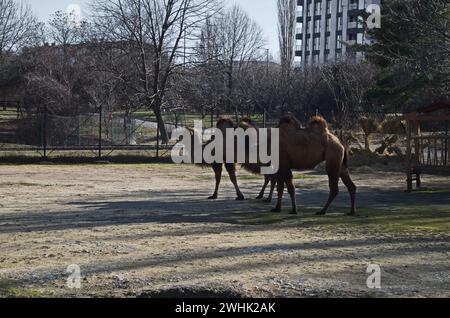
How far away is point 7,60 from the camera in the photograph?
5228cm

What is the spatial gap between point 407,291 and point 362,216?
21.3 ft

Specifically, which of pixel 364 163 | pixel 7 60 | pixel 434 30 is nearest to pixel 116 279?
pixel 434 30

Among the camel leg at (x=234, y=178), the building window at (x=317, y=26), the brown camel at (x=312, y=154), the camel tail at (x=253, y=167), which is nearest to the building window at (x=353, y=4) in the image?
the building window at (x=317, y=26)

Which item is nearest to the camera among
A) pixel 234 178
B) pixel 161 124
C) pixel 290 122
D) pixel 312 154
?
pixel 312 154

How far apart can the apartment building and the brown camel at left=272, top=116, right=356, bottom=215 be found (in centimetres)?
6782

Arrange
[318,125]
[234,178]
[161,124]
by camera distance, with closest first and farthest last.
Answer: [318,125]
[234,178]
[161,124]

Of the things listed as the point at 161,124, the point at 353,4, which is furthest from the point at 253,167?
the point at 353,4

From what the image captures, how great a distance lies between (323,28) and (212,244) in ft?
265

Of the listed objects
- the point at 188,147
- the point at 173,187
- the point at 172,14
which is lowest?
the point at 173,187

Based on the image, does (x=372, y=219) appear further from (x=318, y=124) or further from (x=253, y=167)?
(x=253, y=167)

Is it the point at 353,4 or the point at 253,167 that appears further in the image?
the point at 353,4

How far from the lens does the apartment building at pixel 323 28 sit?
267 ft

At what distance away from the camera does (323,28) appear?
3425 inches
